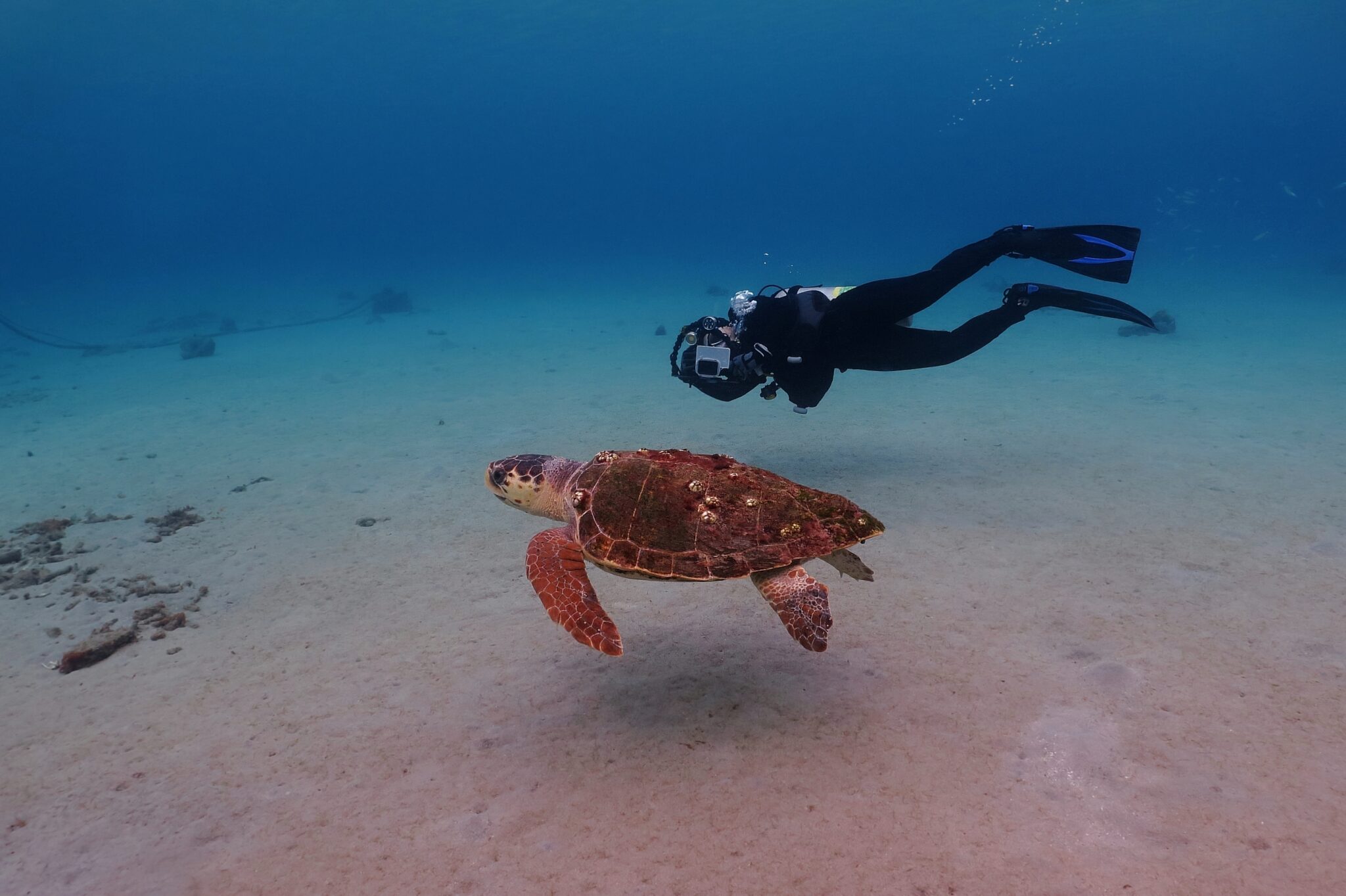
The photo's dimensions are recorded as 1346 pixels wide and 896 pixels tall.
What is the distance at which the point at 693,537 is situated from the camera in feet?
11.3

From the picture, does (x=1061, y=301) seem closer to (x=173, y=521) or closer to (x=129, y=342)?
(x=173, y=521)

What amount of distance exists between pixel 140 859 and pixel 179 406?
15069 mm

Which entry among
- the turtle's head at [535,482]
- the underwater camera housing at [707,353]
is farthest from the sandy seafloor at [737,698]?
the underwater camera housing at [707,353]

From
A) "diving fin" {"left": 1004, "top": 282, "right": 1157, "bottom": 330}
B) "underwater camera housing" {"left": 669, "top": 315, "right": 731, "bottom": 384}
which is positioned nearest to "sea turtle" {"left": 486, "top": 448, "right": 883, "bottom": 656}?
"underwater camera housing" {"left": 669, "top": 315, "right": 731, "bottom": 384}

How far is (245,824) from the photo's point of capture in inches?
116

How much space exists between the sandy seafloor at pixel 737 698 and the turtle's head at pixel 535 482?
100cm

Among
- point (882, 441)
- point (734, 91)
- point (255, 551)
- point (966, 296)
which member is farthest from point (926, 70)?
point (255, 551)

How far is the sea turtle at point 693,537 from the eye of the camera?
127 inches

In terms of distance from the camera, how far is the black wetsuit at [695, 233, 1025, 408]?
266 inches

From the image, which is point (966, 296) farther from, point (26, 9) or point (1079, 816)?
point (26, 9)

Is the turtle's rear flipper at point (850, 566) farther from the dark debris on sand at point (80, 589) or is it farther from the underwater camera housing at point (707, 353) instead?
the dark debris on sand at point (80, 589)

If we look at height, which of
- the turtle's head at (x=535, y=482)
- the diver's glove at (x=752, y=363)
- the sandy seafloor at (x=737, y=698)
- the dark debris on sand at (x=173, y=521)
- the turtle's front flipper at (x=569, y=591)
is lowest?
the dark debris on sand at (x=173, y=521)

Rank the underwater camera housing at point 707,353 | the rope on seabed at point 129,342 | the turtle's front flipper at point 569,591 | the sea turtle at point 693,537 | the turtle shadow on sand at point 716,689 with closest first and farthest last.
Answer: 1. the turtle's front flipper at point 569,591
2. the sea turtle at point 693,537
3. the turtle shadow on sand at point 716,689
4. the underwater camera housing at point 707,353
5. the rope on seabed at point 129,342

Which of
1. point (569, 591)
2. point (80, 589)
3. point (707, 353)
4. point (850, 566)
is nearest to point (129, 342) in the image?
point (80, 589)
